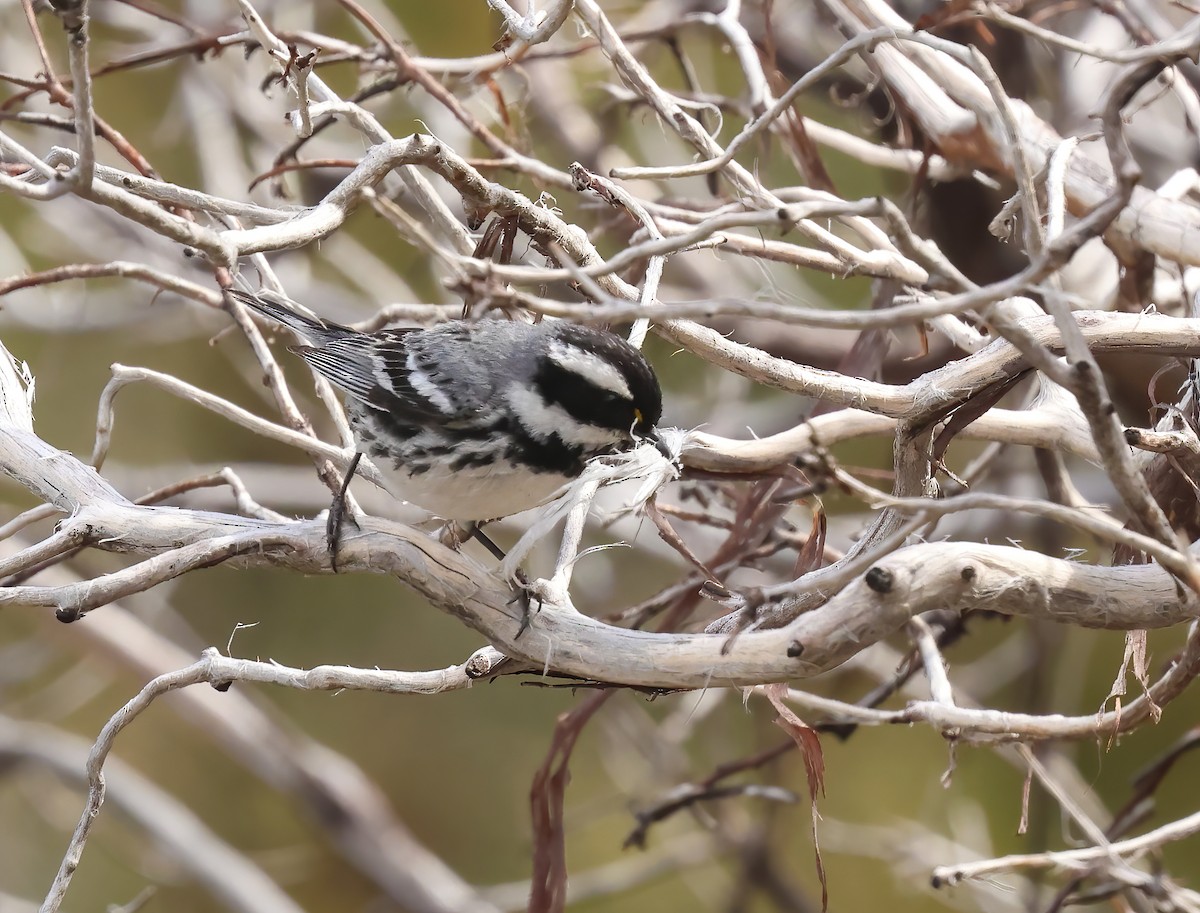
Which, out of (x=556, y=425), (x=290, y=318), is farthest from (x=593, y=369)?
(x=290, y=318)

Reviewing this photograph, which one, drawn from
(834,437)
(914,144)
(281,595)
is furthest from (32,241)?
(834,437)

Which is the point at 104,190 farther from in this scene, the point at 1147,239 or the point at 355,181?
the point at 1147,239

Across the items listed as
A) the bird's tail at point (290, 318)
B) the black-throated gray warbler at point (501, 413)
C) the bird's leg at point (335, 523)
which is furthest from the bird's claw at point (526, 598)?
the bird's tail at point (290, 318)

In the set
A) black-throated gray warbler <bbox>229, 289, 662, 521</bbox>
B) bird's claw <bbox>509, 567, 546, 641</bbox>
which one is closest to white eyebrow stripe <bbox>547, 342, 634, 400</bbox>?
black-throated gray warbler <bbox>229, 289, 662, 521</bbox>

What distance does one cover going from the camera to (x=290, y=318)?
2393mm

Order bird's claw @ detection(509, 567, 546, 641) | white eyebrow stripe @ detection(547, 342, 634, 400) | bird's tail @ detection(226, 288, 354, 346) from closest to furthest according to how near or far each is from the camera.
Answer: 1. bird's claw @ detection(509, 567, 546, 641)
2. white eyebrow stripe @ detection(547, 342, 634, 400)
3. bird's tail @ detection(226, 288, 354, 346)

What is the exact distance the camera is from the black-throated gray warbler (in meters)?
2.02

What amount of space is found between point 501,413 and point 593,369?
0.70 ft

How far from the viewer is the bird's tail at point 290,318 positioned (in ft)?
7.64

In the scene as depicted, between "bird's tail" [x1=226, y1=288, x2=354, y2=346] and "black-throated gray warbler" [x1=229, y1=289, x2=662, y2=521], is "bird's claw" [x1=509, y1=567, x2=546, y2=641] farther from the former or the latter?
"bird's tail" [x1=226, y1=288, x2=354, y2=346]

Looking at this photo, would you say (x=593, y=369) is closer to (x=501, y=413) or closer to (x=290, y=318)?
(x=501, y=413)

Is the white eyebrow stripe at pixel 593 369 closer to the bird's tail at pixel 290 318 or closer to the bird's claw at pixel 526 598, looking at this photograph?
the bird's claw at pixel 526 598

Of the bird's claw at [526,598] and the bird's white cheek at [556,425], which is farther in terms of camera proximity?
the bird's white cheek at [556,425]

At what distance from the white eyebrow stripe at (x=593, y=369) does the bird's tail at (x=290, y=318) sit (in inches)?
25.9
